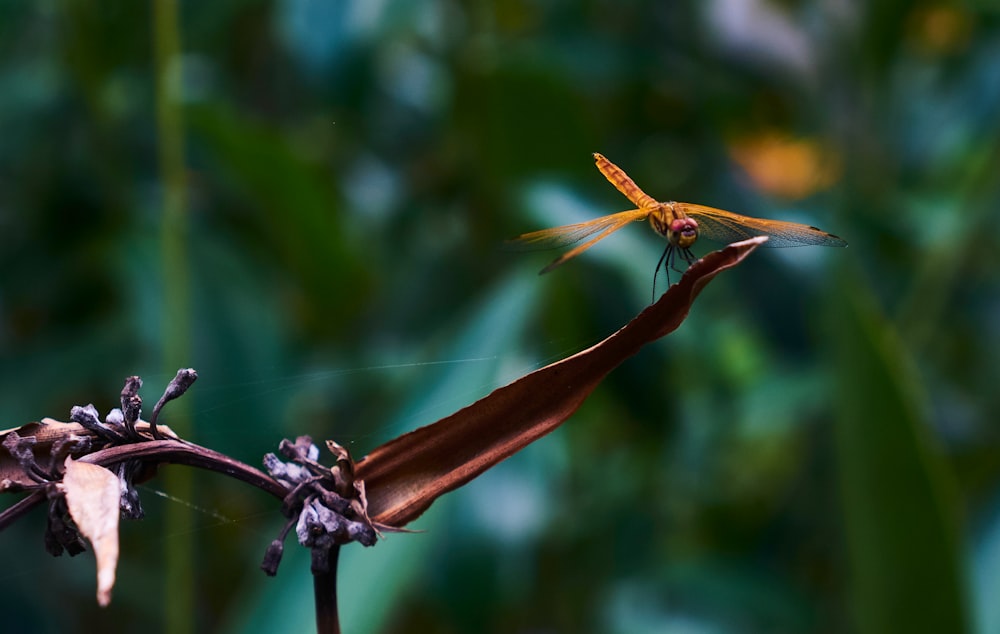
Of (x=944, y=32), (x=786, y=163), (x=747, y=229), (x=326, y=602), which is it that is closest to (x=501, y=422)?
(x=326, y=602)

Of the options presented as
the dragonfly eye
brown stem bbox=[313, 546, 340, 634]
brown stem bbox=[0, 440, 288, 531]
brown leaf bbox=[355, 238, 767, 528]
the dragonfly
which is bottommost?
brown stem bbox=[313, 546, 340, 634]

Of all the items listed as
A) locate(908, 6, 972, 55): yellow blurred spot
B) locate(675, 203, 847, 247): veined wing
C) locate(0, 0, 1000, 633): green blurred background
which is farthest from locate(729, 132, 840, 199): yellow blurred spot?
locate(675, 203, 847, 247): veined wing

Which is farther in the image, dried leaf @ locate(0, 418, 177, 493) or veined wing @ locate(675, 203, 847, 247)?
veined wing @ locate(675, 203, 847, 247)

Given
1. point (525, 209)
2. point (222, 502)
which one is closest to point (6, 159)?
point (222, 502)

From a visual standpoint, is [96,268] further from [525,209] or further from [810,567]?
[810,567]

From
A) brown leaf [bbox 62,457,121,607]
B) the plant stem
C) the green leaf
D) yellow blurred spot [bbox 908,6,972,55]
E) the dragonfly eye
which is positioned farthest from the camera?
yellow blurred spot [bbox 908,6,972,55]

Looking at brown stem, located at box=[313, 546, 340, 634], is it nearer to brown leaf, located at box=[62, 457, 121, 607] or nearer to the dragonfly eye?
brown leaf, located at box=[62, 457, 121, 607]
